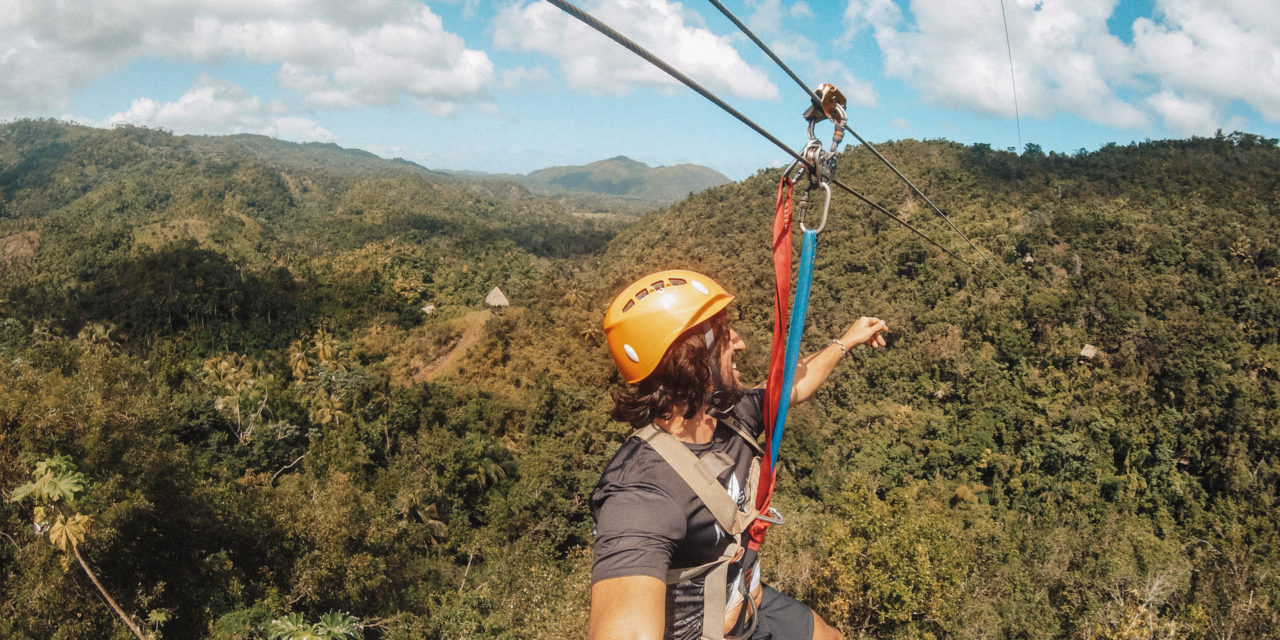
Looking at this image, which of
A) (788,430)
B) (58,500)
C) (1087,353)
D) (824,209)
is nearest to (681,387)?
(824,209)

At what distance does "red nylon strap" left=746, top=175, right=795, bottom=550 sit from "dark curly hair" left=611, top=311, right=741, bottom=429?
0.52 ft

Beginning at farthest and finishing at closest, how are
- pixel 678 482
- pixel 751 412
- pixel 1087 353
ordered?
pixel 1087 353
pixel 751 412
pixel 678 482

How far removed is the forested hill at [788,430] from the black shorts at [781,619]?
991cm

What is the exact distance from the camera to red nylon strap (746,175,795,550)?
2.06 metres

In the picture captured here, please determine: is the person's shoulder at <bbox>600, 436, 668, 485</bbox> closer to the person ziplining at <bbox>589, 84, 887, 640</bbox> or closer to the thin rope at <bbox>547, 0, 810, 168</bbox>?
the person ziplining at <bbox>589, 84, 887, 640</bbox>

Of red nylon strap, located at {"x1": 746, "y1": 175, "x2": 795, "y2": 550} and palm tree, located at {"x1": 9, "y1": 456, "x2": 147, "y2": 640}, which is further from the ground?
red nylon strap, located at {"x1": 746, "y1": 175, "x2": 795, "y2": 550}

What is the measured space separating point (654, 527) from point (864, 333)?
1994 millimetres

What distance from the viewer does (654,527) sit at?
157cm

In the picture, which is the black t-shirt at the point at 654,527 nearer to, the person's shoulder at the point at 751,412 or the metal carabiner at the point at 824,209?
the person's shoulder at the point at 751,412

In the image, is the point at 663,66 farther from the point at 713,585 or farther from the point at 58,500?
the point at 58,500

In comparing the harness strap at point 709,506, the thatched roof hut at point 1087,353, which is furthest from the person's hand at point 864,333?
the thatched roof hut at point 1087,353

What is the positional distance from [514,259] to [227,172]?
98039 mm

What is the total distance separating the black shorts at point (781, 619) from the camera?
2.66 meters

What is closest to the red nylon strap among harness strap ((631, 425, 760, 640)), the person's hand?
harness strap ((631, 425, 760, 640))
